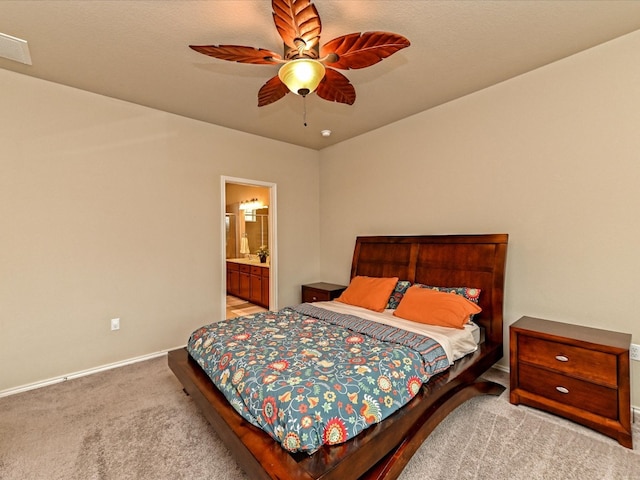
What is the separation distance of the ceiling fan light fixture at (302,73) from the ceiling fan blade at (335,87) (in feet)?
0.66

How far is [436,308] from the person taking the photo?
269 centimetres

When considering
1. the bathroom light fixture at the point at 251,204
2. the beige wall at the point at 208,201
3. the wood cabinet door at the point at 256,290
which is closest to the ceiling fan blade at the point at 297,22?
the beige wall at the point at 208,201

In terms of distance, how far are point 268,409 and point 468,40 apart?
2.76 meters

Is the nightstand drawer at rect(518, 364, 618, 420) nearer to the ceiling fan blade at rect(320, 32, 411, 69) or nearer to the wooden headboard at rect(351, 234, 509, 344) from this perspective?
the wooden headboard at rect(351, 234, 509, 344)

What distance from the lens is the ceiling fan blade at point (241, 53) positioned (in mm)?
1749

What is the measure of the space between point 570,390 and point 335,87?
2.69 metres

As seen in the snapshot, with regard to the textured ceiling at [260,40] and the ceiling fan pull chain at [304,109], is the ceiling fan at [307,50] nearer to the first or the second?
the textured ceiling at [260,40]

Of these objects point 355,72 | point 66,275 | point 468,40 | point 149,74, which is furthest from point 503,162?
point 66,275

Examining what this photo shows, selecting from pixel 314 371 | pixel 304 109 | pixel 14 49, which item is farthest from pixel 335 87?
pixel 14 49

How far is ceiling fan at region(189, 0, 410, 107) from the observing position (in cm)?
160

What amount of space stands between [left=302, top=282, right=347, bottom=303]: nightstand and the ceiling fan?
2.70 metres

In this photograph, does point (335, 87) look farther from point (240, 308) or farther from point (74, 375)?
point (240, 308)

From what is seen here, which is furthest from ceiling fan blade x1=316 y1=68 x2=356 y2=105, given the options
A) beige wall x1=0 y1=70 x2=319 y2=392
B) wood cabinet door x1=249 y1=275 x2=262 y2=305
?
wood cabinet door x1=249 y1=275 x2=262 y2=305

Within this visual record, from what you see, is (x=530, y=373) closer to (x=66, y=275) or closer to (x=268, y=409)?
(x=268, y=409)
